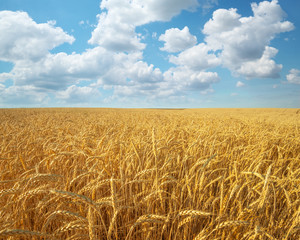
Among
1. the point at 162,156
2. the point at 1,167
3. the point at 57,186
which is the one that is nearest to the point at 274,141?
the point at 162,156

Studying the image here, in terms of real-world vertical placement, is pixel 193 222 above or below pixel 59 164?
below

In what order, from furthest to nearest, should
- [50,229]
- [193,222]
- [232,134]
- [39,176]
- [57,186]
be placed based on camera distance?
1. [232,134]
2. [57,186]
3. [50,229]
4. [193,222]
5. [39,176]

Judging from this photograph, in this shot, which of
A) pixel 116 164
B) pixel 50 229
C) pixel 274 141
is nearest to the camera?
pixel 50 229

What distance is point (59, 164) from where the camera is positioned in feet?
8.61

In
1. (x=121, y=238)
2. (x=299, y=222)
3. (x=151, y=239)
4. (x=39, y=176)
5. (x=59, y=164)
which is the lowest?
(x=121, y=238)

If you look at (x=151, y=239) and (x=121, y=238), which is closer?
(x=151, y=239)

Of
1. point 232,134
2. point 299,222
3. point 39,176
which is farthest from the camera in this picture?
point 232,134

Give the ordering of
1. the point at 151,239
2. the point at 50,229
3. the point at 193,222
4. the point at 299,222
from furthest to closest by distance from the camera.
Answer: the point at 50,229 < the point at 193,222 < the point at 151,239 < the point at 299,222

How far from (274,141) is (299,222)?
278 centimetres

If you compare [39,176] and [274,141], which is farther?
[274,141]

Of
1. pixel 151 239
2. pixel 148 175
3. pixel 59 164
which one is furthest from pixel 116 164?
pixel 151 239

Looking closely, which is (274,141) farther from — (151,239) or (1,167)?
(1,167)

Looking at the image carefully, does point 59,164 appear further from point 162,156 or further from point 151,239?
point 151,239

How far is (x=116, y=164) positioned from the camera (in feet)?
8.16
